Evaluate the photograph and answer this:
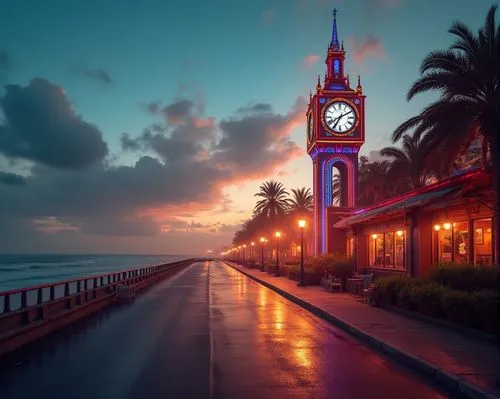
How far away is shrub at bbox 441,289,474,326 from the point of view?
45.1ft

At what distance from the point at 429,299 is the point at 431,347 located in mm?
4489

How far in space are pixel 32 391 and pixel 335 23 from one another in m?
56.6

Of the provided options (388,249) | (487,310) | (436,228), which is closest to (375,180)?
(388,249)

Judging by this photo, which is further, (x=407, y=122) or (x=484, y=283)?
(x=407, y=122)

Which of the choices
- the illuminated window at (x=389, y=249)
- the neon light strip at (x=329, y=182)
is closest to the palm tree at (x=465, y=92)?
the illuminated window at (x=389, y=249)

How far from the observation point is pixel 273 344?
13.1 meters

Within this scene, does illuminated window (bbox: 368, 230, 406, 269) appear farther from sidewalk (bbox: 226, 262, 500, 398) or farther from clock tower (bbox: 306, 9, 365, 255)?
→ clock tower (bbox: 306, 9, 365, 255)

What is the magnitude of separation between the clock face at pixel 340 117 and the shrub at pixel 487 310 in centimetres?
3853

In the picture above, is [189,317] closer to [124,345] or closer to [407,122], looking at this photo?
[124,345]

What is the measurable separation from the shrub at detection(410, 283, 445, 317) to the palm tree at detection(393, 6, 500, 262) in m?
3.04

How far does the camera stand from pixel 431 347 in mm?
11688

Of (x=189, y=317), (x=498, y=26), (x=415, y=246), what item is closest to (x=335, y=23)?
(x=415, y=246)

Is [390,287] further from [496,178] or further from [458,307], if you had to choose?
[458,307]

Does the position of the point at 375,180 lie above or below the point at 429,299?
above
